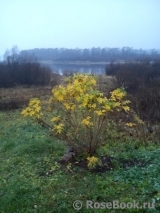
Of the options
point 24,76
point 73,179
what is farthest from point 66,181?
point 24,76

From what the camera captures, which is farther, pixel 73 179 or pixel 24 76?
pixel 24 76

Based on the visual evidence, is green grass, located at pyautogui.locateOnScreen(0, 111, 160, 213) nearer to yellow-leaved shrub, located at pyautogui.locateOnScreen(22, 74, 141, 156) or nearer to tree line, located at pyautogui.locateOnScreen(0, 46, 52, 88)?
yellow-leaved shrub, located at pyautogui.locateOnScreen(22, 74, 141, 156)

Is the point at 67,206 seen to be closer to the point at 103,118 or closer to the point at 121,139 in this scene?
the point at 103,118

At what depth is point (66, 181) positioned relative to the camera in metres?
4.44

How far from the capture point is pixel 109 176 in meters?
4.43

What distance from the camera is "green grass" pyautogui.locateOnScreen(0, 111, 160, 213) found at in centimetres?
385

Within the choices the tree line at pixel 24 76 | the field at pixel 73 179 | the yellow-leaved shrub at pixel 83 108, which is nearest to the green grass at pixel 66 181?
the field at pixel 73 179

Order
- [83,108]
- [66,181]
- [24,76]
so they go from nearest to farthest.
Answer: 1. [66,181]
2. [83,108]
3. [24,76]

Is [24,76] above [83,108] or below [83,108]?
below

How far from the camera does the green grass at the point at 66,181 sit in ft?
12.6

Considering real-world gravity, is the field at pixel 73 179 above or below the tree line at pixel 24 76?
above

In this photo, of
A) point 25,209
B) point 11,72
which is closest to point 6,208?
point 25,209

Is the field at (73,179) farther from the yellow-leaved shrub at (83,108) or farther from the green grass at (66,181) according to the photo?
the yellow-leaved shrub at (83,108)

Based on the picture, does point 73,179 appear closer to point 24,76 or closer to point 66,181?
point 66,181
